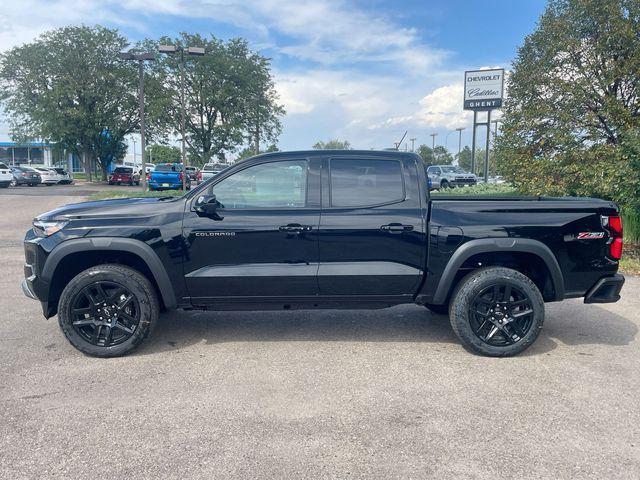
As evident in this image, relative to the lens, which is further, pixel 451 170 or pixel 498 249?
pixel 451 170

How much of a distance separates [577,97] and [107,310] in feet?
32.0

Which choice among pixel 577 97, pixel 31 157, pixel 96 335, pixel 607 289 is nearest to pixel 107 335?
pixel 96 335

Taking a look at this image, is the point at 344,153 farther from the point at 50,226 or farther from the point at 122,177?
the point at 122,177

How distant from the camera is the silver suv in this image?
100 ft

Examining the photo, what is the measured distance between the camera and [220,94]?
38.0m

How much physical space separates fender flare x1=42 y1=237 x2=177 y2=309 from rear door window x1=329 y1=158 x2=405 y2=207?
1638mm

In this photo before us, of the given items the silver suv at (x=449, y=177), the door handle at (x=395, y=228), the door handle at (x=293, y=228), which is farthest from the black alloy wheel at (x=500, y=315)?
the silver suv at (x=449, y=177)

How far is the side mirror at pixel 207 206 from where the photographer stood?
407 cm

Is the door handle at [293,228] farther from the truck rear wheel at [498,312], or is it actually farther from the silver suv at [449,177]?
the silver suv at [449,177]

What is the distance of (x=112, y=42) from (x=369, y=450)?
140 ft

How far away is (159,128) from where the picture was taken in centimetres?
3972

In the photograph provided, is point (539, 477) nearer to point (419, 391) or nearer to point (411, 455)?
point (411, 455)

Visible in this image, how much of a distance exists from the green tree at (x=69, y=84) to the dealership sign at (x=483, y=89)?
26.4 meters

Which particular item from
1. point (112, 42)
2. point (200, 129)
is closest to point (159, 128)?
point (200, 129)
